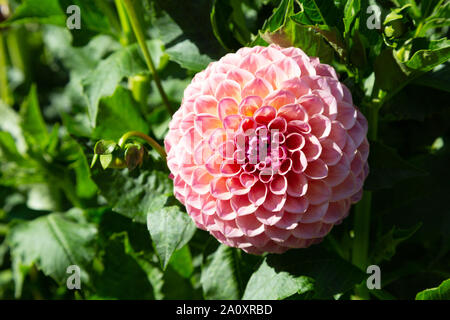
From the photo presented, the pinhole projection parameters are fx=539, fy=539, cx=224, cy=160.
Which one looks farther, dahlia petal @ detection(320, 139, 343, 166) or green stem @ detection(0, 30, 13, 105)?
green stem @ detection(0, 30, 13, 105)

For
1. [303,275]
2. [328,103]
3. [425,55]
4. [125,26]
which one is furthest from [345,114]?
[125,26]

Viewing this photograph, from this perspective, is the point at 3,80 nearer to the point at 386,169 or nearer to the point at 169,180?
the point at 169,180

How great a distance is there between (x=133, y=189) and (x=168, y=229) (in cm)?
13

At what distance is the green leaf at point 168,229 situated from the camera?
29.0 inches

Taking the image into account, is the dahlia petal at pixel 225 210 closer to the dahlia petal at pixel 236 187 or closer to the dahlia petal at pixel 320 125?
the dahlia petal at pixel 236 187

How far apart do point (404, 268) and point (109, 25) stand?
691mm

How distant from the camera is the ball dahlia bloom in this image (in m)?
0.65

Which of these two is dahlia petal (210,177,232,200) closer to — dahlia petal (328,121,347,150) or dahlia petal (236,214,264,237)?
dahlia petal (236,214,264,237)

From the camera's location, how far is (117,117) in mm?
902

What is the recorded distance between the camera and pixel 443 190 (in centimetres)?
96

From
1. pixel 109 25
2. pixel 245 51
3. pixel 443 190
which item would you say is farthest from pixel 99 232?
pixel 443 190

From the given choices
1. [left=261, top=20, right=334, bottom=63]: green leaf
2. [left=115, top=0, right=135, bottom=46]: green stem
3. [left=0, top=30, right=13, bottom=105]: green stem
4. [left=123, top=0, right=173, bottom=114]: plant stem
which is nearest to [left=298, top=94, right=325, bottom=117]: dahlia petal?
[left=261, top=20, right=334, bottom=63]: green leaf

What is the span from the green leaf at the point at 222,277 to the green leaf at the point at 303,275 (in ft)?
0.25
